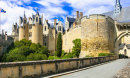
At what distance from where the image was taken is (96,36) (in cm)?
2825

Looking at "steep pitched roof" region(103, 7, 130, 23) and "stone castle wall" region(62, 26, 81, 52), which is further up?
"steep pitched roof" region(103, 7, 130, 23)

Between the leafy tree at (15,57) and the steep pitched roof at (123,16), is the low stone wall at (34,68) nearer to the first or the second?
the steep pitched roof at (123,16)

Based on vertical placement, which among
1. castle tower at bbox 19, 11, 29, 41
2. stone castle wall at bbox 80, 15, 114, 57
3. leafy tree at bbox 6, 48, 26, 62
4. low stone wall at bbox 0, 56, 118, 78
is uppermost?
castle tower at bbox 19, 11, 29, 41

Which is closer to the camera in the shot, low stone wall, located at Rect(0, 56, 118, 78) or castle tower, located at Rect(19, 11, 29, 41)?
low stone wall, located at Rect(0, 56, 118, 78)

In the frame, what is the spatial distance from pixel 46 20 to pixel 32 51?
80.1ft

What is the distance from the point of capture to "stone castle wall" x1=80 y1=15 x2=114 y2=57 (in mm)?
28047

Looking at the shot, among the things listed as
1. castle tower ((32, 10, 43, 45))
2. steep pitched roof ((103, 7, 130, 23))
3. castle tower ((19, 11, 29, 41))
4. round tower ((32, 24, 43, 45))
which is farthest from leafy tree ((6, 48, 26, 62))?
steep pitched roof ((103, 7, 130, 23))

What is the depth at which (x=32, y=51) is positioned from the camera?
4188cm

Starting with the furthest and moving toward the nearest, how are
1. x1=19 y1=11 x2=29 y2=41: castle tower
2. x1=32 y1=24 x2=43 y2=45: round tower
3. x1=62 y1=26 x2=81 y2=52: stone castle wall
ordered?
x1=19 y1=11 x2=29 y2=41: castle tower
x1=32 y1=24 x2=43 y2=45: round tower
x1=62 y1=26 x2=81 y2=52: stone castle wall

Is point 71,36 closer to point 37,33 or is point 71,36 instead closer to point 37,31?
point 37,33

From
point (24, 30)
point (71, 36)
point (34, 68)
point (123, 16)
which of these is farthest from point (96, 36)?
point (24, 30)

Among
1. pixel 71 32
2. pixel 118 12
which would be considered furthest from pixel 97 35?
pixel 71 32

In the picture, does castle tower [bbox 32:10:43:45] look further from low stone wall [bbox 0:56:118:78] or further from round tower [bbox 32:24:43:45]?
low stone wall [bbox 0:56:118:78]

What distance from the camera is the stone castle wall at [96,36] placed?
92.0 feet
